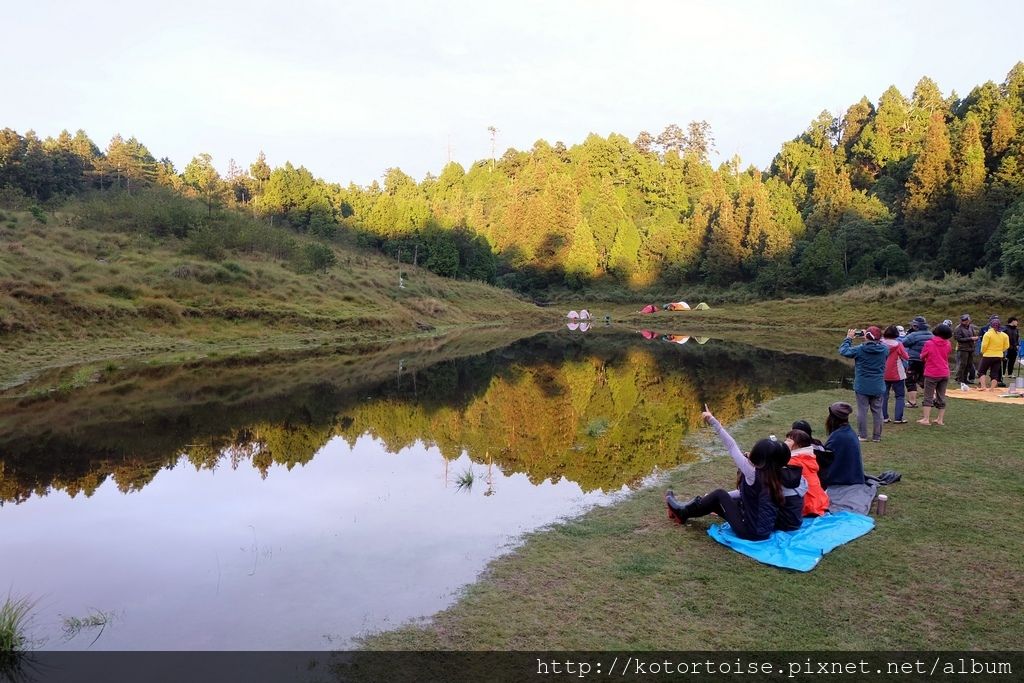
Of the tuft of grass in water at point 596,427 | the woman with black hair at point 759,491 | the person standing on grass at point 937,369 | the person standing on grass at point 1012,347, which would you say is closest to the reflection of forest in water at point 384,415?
the tuft of grass in water at point 596,427

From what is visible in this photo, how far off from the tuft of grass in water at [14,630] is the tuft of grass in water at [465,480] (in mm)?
5247

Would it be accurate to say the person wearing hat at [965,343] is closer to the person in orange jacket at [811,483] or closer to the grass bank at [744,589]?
the grass bank at [744,589]

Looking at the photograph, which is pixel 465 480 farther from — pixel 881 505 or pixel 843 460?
pixel 881 505

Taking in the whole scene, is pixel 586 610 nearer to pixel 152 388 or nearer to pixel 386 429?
pixel 386 429

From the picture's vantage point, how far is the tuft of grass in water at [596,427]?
42.4ft

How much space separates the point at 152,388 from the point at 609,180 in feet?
274

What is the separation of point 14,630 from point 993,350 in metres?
18.4

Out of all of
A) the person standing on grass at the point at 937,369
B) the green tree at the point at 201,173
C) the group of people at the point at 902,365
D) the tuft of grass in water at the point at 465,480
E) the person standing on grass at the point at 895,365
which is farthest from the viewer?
the green tree at the point at 201,173

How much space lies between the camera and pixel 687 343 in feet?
128

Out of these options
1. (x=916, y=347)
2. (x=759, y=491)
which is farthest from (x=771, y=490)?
(x=916, y=347)

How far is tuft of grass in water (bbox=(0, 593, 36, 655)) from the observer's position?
495 cm

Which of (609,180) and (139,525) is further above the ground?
(609,180)

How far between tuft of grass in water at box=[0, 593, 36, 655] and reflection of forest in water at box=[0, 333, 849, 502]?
13.7ft

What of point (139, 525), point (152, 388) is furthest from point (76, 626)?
point (152, 388)
